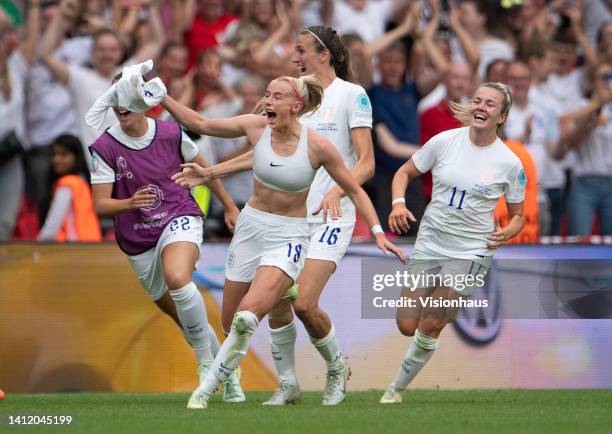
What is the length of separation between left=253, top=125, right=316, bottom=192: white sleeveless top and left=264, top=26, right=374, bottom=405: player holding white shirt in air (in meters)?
0.56

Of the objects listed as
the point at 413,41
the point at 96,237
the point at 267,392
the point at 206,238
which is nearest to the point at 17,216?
the point at 96,237

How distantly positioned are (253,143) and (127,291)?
10.2 ft

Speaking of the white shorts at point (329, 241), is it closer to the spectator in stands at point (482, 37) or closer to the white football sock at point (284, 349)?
the white football sock at point (284, 349)

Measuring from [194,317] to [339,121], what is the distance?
188cm

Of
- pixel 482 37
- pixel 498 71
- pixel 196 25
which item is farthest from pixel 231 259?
pixel 482 37

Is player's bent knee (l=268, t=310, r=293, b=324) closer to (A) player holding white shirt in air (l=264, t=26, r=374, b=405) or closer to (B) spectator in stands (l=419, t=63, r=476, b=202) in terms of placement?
(A) player holding white shirt in air (l=264, t=26, r=374, b=405)

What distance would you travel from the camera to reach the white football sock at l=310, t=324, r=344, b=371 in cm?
969

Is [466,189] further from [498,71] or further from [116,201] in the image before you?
[498,71]

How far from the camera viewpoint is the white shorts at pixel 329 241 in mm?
9453

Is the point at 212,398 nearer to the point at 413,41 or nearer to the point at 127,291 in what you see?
the point at 127,291

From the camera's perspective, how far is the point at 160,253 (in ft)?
32.9

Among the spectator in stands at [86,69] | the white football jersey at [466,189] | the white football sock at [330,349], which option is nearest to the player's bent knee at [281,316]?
the white football sock at [330,349]

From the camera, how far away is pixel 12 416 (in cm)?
900

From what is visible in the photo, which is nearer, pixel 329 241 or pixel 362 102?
pixel 329 241
